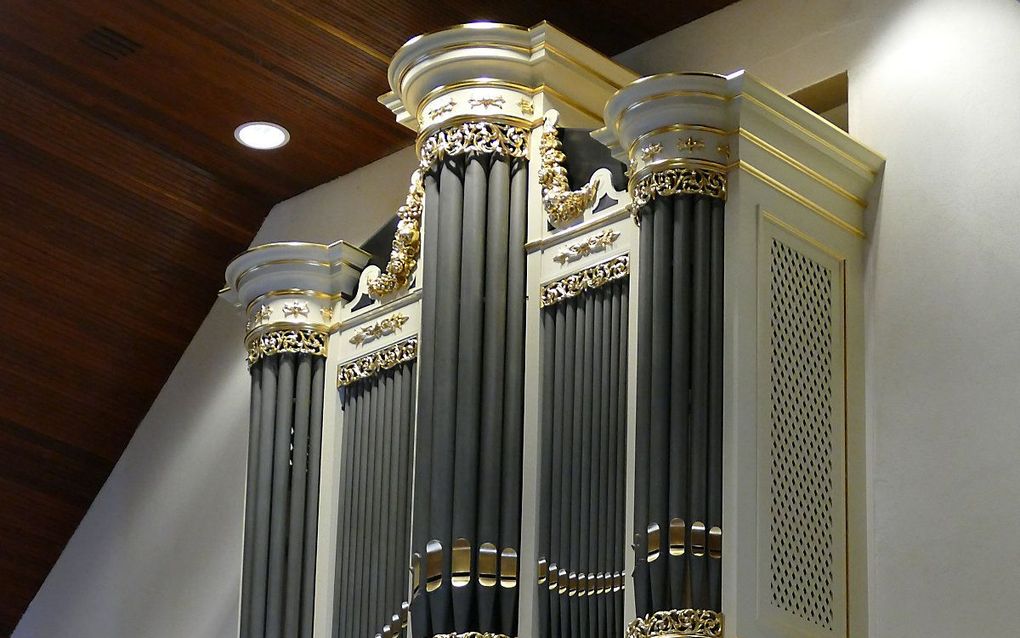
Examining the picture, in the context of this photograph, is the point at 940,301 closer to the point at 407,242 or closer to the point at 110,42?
the point at 407,242

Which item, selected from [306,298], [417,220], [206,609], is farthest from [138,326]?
[417,220]

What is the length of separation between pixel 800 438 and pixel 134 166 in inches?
160

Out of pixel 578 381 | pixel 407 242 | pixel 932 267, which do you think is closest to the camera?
pixel 578 381

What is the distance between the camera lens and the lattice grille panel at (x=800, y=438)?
267 inches

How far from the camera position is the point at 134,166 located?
9.87m

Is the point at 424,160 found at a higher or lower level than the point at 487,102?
lower

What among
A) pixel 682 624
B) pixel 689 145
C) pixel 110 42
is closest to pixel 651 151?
pixel 689 145

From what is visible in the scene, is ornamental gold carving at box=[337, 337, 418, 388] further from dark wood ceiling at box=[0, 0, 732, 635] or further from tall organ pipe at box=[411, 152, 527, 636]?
dark wood ceiling at box=[0, 0, 732, 635]

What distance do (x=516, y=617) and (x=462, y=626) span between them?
0.19 meters

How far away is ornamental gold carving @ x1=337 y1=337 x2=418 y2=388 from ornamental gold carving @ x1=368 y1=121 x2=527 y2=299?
0.25m

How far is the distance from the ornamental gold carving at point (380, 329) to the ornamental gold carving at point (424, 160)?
0.37 feet

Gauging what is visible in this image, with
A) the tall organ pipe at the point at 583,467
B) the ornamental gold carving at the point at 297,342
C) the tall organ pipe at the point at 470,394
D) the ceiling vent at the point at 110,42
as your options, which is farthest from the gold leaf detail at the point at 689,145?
the ceiling vent at the point at 110,42

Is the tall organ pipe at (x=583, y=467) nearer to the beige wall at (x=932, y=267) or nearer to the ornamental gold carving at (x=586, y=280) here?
the ornamental gold carving at (x=586, y=280)

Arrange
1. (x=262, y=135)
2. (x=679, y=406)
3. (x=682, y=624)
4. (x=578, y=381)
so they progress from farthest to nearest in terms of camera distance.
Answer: (x=262, y=135) < (x=578, y=381) < (x=679, y=406) < (x=682, y=624)
